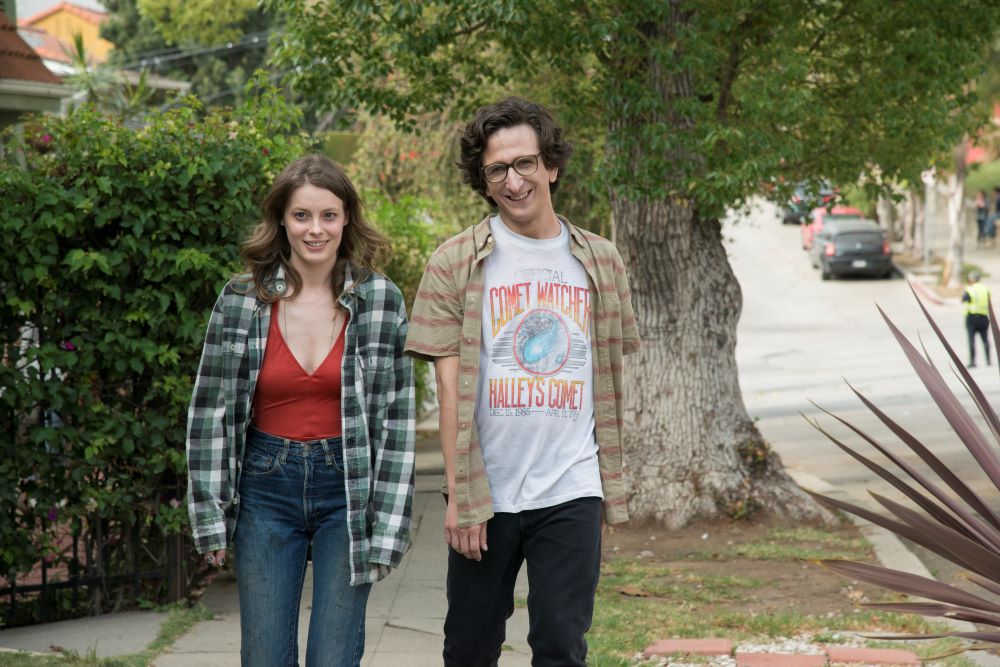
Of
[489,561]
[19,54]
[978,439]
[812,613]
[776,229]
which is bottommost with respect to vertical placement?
[812,613]

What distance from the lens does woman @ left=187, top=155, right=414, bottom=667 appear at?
11.2 feet

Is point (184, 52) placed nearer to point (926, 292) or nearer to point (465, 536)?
point (926, 292)

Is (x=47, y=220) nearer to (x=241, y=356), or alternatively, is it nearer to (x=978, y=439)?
(x=241, y=356)

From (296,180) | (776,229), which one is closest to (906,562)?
(296,180)

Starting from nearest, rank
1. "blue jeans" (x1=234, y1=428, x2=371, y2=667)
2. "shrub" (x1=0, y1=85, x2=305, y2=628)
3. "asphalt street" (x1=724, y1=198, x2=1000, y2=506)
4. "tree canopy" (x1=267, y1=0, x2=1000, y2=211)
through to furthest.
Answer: "blue jeans" (x1=234, y1=428, x2=371, y2=667)
"shrub" (x1=0, y1=85, x2=305, y2=628)
"tree canopy" (x1=267, y1=0, x2=1000, y2=211)
"asphalt street" (x1=724, y1=198, x2=1000, y2=506)

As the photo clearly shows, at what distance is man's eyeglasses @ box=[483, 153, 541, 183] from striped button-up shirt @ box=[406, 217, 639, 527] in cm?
15

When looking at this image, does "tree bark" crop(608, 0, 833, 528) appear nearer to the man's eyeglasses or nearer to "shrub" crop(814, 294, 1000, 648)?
"shrub" crop(814, 294, 1000, 648)

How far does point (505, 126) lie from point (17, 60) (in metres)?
8.96

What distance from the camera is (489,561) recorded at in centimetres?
354

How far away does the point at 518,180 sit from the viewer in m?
3.51

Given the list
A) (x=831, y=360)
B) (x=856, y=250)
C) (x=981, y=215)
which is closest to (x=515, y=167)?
(x=831, y=360)

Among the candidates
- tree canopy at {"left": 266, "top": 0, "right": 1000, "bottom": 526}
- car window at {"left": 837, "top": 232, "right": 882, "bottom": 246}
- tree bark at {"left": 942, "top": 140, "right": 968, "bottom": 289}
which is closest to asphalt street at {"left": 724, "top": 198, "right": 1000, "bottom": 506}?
tree canopy at {"left": 266, "top": 0, "right": 1000, "bottom": 526}

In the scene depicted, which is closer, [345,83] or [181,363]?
[181,363]

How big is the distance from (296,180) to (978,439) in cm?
208
